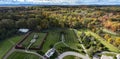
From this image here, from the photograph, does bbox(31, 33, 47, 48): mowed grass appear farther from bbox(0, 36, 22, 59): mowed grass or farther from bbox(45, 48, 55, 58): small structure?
bbox(0, 36, 22, 59): mowed grass

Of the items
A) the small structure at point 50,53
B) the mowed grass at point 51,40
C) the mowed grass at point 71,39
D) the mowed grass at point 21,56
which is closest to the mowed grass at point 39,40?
the mowed grass at point 51,40

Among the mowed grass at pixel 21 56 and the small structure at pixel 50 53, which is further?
the small structure at pixel 50 53

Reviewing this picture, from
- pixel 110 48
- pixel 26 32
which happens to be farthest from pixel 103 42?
pixel 26 32

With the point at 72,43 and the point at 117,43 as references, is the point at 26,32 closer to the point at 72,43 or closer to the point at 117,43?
the point at 72,43

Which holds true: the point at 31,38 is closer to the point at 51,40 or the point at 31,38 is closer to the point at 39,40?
the point at 39,40

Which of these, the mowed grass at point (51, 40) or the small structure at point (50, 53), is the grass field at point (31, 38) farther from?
the small structure at point (50, 53)
